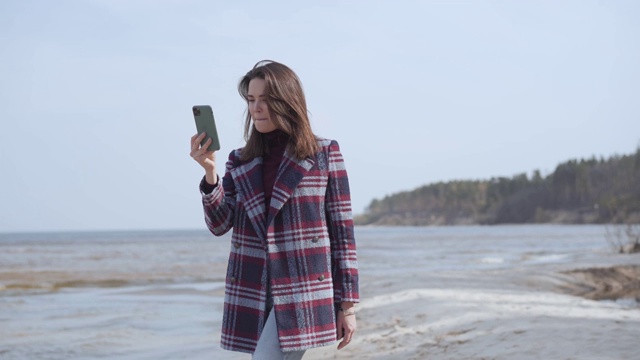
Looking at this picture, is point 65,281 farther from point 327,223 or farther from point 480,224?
point 480,224

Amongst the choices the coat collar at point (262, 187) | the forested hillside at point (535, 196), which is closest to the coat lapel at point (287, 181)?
the coat collar at point (262, 187)

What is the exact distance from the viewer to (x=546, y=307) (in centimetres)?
871

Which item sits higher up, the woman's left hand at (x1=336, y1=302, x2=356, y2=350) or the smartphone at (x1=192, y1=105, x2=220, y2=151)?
the smartphone at (x1=192, y1=105, x2=220, y2=151)

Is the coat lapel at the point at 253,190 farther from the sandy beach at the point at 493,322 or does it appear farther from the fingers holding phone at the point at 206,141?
the sandy beach at the point at 493,322

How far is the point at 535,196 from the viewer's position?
3819 inches

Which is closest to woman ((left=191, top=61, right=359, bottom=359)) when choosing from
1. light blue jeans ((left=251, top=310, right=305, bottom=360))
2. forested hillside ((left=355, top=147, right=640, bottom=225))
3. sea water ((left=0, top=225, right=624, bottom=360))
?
light blue jeans ((left=251, top=310, right=305, bottom=360))

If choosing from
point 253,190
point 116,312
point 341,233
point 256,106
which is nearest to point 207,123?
point 256,106

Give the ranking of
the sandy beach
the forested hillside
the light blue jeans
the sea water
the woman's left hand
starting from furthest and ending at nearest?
the forested hillside < the sea water < the sandy beach < the woman's left hand < the light blue jeans

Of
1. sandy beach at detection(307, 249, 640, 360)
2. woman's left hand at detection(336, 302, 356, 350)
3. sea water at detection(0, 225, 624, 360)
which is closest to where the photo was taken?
woman's left hand at detection(336, 302, 356, 350)

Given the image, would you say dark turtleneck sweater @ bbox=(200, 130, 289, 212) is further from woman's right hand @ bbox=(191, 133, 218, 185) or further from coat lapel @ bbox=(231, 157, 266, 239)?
woman's right hand @ bbox=(191, 133, 218, 185)

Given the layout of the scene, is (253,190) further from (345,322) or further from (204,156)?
(345,322)

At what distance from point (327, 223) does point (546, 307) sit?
6409 millimetres

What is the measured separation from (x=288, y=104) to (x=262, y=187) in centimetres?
32

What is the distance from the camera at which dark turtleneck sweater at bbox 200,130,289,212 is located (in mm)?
2932
